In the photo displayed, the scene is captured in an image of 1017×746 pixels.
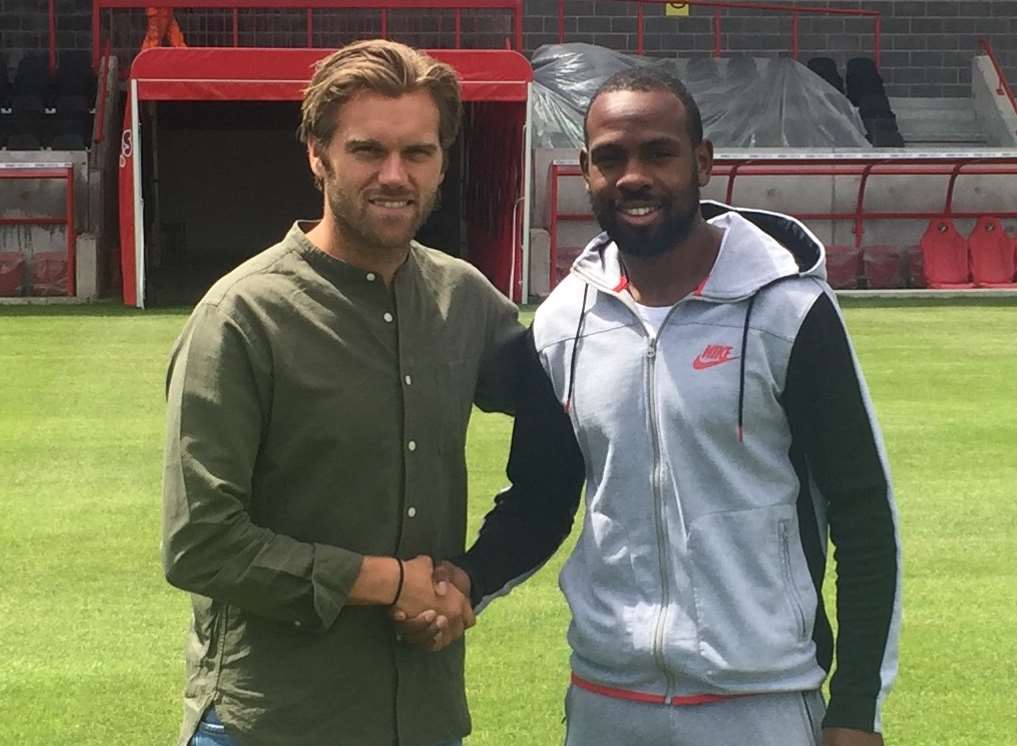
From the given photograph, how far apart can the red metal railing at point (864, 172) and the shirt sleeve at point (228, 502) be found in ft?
58.6

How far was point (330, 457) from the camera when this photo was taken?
9.73ft

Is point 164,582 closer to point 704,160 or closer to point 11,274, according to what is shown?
point 704,160

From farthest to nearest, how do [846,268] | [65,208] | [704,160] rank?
[846,268] < [65,208] < [704,160]

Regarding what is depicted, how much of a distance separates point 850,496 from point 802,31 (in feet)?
84.3

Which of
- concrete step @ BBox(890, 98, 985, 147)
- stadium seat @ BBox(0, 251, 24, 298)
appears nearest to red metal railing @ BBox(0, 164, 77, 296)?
stadium seat @ BBox(0, 251, 24, 298)

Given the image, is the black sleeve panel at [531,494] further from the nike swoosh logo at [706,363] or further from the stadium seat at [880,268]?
the stadium seat at [880,268]

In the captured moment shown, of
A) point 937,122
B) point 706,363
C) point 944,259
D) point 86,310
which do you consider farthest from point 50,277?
point 706,363

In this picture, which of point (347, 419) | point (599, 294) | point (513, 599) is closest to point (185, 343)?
point (347, 419)

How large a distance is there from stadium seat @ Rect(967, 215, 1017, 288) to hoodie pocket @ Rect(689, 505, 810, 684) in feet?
61.2

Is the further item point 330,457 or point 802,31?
point 802,31

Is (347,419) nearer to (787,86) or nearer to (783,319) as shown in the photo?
(783,319)

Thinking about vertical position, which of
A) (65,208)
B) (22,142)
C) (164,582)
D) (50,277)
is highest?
(22,142)

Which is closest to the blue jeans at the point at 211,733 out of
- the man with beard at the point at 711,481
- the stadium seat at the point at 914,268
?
the man with beard at the point at 711,481

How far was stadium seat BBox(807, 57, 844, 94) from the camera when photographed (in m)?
26.0
